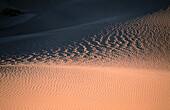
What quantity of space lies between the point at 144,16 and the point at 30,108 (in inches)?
390

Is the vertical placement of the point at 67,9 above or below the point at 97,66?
above

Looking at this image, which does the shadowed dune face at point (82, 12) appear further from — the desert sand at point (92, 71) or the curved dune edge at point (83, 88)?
the curved dune edge at point (83, 88)

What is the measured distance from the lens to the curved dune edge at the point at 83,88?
2855 mm

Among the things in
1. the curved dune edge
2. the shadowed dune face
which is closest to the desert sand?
the curved dune edge

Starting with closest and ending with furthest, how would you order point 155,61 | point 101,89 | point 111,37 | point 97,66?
point 101,89
point 97,66
point 155,61
point 111,37

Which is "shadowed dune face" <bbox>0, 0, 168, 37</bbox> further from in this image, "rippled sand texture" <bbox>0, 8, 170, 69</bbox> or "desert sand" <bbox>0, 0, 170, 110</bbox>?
"desert sand" <bbox>0, 0, 170, 110</bbox>

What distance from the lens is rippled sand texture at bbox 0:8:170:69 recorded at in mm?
5531

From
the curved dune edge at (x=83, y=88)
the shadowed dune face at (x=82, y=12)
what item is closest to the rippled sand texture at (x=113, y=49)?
the curved dune edge at (x=83, y=88)

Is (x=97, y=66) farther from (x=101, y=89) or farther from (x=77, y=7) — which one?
(x=77, y=7)

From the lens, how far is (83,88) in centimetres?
344

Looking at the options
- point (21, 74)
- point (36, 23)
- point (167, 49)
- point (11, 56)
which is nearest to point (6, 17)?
point (36, 23)

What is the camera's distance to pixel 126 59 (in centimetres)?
548

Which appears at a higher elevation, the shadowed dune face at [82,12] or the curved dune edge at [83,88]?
the shadowed dune face at [82,12]

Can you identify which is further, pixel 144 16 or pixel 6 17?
pixel 6 17
